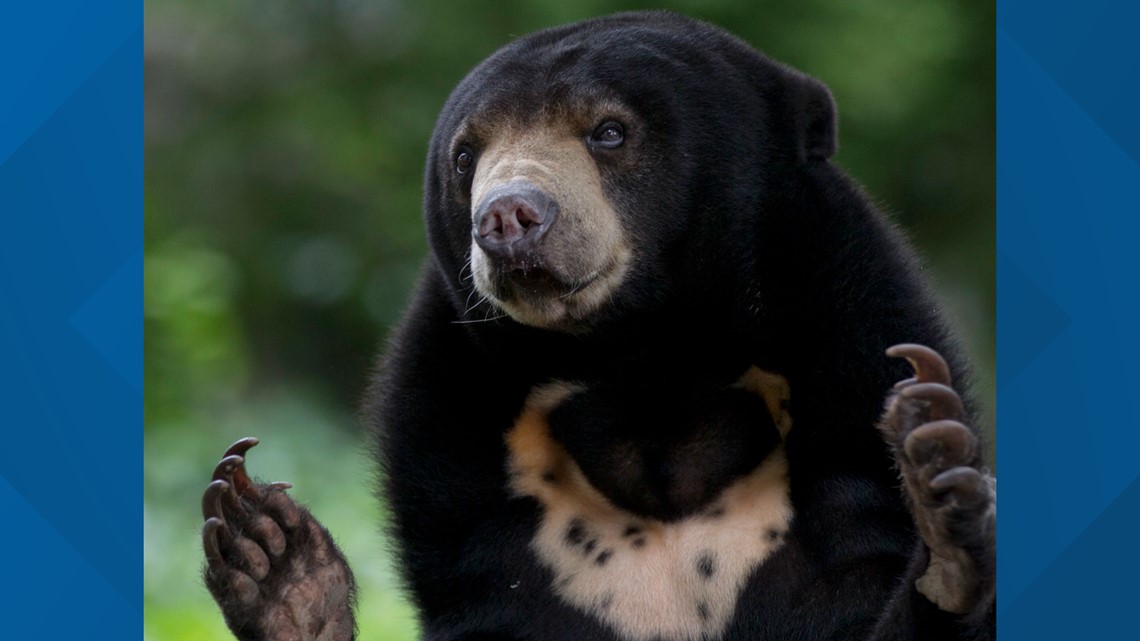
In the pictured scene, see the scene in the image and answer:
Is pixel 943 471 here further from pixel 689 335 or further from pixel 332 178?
pixel 332 178

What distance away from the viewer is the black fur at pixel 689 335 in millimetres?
3486

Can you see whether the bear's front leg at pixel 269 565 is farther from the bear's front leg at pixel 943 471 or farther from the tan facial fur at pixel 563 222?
the bear's front leg at pixel 943 471

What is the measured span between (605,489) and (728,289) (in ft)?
1.88

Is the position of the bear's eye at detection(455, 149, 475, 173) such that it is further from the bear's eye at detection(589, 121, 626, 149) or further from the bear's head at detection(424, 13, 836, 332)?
the bear's eye at detection(589, 121, 626, 149)

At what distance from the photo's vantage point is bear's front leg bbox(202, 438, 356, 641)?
3576 millimetres

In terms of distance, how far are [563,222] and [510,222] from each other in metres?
0.15

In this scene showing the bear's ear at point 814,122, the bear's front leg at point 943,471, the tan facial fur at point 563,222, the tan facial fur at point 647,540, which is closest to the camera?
the bear's front leg at point 943,471

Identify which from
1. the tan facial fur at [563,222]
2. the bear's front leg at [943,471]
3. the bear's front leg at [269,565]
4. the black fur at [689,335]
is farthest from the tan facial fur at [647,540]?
the bear's front leg at [943,471]

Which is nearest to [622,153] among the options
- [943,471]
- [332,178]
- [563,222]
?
[563,222]

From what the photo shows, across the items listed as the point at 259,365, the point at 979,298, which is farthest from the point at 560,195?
the point at 259,365

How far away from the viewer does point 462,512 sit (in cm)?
380

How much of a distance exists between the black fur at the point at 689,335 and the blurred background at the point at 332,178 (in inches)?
120

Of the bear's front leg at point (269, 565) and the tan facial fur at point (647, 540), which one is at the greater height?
the tan facial fur at point (647, 540)

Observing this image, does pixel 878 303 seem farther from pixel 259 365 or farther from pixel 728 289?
pixel 259 365
